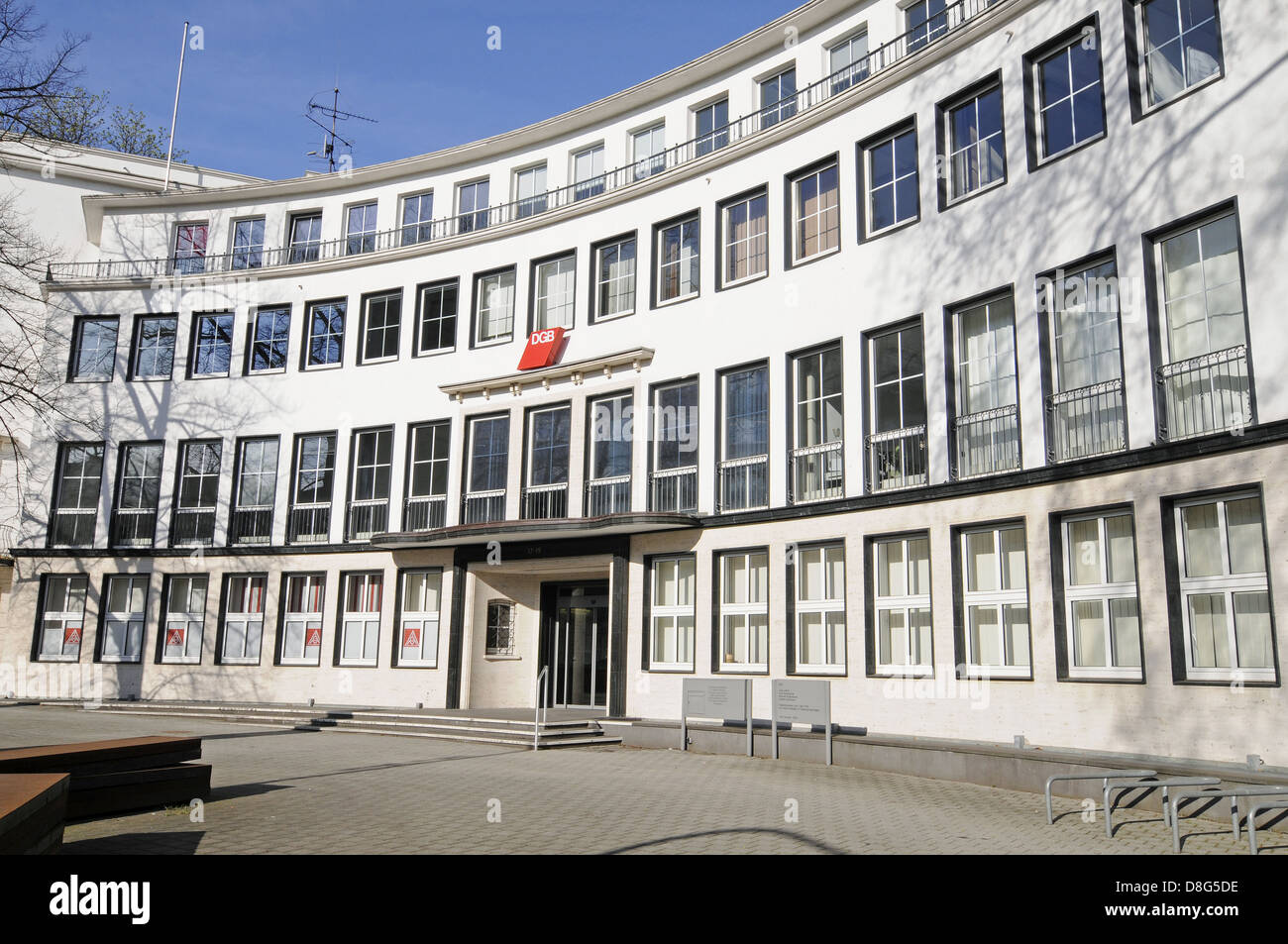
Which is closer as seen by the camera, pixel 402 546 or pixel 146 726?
pixel 146 726

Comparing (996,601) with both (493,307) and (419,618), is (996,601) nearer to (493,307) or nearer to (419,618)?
(419,618)

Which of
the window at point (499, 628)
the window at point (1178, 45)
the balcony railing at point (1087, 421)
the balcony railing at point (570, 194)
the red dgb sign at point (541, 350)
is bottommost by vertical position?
the window at point (499, 628)

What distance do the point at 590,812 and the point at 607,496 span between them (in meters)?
12.5

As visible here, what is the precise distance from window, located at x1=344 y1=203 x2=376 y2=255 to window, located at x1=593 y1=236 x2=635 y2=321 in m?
8.08

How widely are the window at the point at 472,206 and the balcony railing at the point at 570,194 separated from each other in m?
0.03

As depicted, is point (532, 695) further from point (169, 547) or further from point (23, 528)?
point (23, 528)

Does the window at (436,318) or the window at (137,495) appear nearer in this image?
the window at (436,318)

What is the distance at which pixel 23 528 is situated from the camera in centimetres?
2903

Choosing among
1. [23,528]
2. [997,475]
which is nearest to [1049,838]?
[997,475]

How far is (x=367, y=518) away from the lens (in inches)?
1037

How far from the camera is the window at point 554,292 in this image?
24.4 m

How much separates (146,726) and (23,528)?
37.1 ft

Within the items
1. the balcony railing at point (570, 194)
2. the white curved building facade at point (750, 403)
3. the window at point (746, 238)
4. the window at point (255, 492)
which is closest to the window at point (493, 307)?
the white curved building facade at point (750, 403)

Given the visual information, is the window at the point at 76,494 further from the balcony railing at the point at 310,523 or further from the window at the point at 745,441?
the window at the point at 745,441
